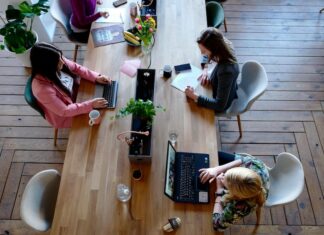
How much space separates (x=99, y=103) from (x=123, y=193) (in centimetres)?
75

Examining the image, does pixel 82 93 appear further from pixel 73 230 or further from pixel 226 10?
pixel 226 10

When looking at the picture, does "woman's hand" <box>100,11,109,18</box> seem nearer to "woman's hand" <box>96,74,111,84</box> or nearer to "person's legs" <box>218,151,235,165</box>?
"woman's hand" <box>96,74,111,84</box>

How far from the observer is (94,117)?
2.12m

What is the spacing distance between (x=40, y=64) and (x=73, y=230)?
1.20m

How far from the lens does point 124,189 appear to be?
1850mm

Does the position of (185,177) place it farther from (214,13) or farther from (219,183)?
(214,13)

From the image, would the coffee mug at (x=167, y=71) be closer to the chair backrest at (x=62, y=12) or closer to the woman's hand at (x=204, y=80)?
the woman's hand at (x=204, y=80)

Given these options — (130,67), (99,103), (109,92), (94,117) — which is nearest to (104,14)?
(130,67)

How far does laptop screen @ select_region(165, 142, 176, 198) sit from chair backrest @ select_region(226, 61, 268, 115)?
93 centimetres

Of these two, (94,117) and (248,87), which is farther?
(248,87)

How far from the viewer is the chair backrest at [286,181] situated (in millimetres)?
1913

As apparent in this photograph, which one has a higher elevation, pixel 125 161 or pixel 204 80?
pixel 204 80

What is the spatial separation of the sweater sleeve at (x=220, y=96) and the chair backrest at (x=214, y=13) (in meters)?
0.96

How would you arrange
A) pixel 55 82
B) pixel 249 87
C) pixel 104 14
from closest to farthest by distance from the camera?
1. pixel 55 82
2. pixel 249 87
3. pixel 104 14
